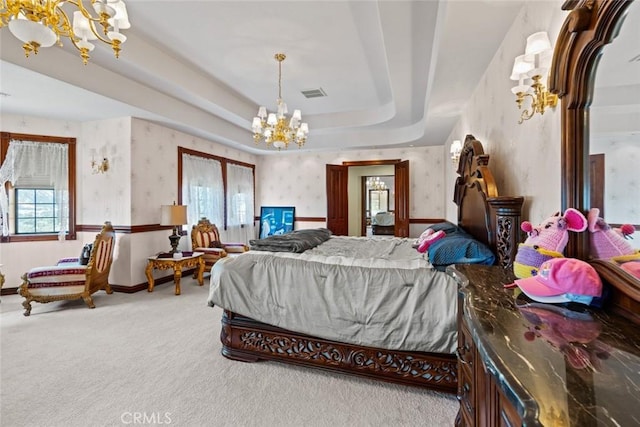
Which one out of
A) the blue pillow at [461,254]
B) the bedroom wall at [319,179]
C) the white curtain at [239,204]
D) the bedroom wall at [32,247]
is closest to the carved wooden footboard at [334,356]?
the blue pillow at [461,254]

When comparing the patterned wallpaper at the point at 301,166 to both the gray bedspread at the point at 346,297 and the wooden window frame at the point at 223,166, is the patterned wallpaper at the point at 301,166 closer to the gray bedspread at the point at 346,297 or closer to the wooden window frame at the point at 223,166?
the wooden window frame at the point at 223,166

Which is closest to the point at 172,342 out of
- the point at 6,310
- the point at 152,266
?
the point at 152,266

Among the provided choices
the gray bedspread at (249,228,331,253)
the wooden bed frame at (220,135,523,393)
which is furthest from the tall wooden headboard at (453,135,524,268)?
the gray bedspread at (249,228,331,253)

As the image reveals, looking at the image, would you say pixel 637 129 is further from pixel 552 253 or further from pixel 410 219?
pixel 410 219

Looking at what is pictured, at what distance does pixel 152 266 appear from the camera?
4348mm

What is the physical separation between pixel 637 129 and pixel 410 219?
5.53 m

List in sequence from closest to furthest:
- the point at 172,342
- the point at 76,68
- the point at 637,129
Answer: the point at 637,129
the point at 172,342
the point at 76,68

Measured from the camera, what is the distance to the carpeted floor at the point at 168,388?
71.9 inches

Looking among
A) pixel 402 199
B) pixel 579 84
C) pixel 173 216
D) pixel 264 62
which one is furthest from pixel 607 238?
pixel 402 199

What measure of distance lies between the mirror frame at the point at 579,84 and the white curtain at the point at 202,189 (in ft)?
17.4

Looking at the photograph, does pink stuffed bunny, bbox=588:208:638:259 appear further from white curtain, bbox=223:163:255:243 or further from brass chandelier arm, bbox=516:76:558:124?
white curtain, bbox=223:163:255:243

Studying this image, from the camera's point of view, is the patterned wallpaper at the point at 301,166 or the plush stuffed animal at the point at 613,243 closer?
the plush stuffed animal at the point at 613,243

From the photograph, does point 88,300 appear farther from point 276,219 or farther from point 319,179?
point 319,179

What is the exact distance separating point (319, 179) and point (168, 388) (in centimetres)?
553
